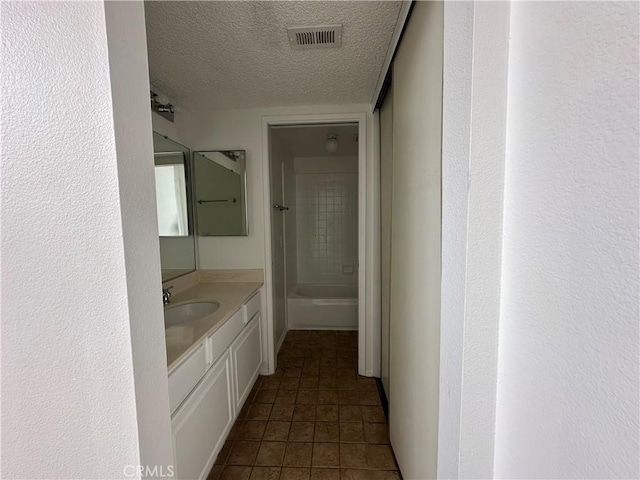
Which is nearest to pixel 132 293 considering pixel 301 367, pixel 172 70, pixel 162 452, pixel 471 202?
pixel 162 452

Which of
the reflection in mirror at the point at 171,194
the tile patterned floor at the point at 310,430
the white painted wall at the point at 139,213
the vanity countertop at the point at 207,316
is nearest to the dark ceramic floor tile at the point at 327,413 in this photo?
the tile patterned floor at the point at 310,430

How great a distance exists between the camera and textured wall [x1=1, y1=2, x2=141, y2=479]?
628 mm

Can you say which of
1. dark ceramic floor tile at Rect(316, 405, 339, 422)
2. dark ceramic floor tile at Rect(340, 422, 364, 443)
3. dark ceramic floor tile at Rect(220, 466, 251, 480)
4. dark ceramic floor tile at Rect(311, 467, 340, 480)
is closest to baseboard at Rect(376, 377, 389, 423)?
dark ceramic floor tile at Rect(340, 422, 364, 443)

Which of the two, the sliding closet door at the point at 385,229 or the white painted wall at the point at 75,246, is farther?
the sliding closet door at the point at 385,229

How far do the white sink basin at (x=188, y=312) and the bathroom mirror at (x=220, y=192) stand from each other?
705 millimetres

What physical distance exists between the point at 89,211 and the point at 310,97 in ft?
6.04

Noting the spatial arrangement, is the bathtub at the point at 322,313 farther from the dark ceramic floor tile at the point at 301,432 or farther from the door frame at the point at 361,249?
the dark ceramic floor tile at the point at 301,432

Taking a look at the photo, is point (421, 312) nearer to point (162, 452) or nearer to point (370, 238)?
point (162, 452)

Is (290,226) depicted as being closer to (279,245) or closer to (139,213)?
(279,245)

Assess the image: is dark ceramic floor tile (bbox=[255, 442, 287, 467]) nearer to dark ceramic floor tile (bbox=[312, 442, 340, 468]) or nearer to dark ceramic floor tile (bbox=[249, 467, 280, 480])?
dark ceramic floor tile (bbox=[249, 467, 280, 480])

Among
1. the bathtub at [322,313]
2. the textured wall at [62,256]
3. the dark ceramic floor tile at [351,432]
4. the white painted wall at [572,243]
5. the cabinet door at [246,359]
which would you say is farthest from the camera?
the bathtub at [322,313]

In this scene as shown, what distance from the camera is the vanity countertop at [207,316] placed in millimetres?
1209

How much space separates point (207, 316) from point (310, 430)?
3.26 feet

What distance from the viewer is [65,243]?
2.16ft
